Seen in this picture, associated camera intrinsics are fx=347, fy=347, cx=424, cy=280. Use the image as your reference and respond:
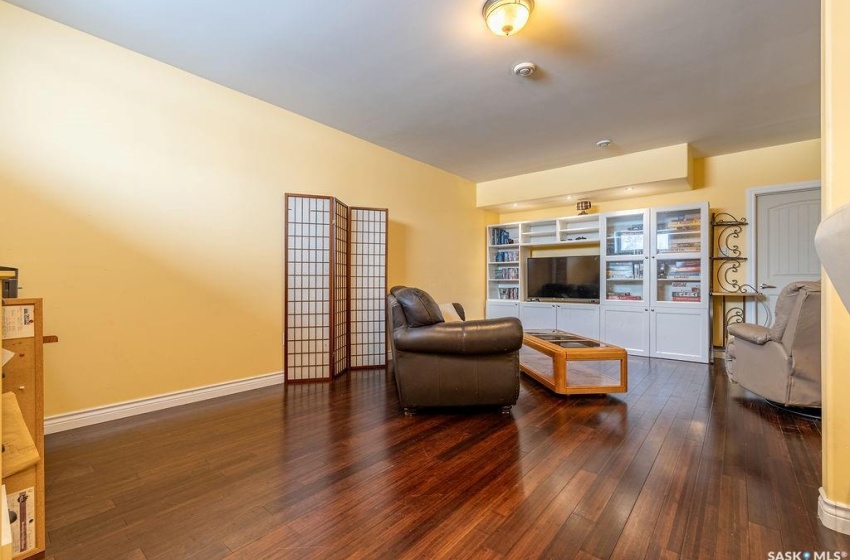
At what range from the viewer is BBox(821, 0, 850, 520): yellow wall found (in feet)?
4.48

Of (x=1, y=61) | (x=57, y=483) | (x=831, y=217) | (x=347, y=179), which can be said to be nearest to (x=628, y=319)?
(x=347, y=179)

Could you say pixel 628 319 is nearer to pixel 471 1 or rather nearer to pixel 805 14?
pixel 805 14

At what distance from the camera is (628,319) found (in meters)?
4.74

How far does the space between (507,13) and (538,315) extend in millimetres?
4292

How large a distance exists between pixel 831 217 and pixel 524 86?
8.71 feet

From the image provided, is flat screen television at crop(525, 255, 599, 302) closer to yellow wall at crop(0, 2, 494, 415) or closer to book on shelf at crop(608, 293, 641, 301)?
book on shelf at crop(608, 293, 641, 301)

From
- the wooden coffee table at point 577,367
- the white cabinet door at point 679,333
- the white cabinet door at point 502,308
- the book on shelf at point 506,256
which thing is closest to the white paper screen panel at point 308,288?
the wooden coffee table at point 577,367

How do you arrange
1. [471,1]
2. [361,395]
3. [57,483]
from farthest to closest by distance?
[361,395], [471,1], [57,483]

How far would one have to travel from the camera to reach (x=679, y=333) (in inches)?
172

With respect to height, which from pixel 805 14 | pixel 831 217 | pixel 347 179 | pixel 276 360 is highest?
pixel 805 14

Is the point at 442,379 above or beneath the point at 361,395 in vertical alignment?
above

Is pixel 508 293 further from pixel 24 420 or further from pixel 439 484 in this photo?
pixel 24 420

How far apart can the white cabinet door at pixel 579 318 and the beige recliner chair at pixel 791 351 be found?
2.15m

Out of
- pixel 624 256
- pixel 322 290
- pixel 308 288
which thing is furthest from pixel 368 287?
pixel 624 256
